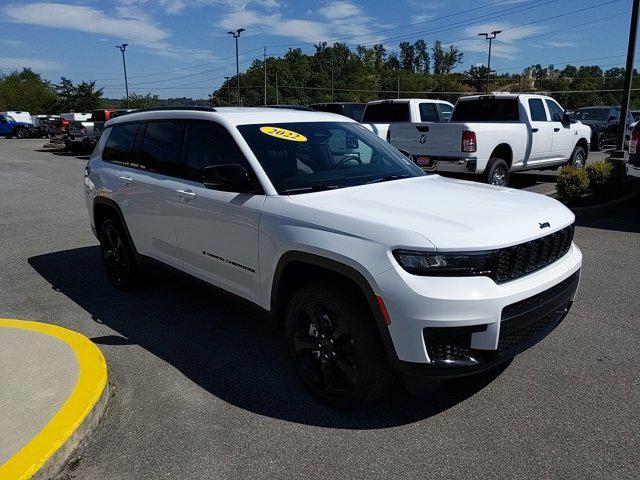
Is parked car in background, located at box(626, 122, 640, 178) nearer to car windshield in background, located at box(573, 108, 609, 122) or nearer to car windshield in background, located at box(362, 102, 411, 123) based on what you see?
car windshield in background, located at box(362, 102, 411, 123)

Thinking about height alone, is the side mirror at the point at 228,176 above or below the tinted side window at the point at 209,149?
below

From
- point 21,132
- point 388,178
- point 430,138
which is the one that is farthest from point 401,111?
point 21,132

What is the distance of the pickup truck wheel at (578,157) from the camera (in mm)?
13117

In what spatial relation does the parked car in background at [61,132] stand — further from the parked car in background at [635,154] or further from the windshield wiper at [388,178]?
the windshield wiper at [388,178]

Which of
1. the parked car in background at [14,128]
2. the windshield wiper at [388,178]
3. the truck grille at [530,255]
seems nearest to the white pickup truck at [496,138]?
the windshield wiper at [388,178]

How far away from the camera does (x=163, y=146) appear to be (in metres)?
4.83

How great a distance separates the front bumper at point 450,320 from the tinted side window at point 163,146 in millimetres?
2517

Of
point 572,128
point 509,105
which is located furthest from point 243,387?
point 572,128

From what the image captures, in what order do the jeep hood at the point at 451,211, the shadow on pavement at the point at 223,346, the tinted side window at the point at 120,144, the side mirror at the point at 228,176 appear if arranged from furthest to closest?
the tinted side window at the point at 120,144, the side mirror at the point at 228,176, the shadow on pavement at the point at 223,346, the jeep hood at the point at 451,211

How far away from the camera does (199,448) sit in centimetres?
304

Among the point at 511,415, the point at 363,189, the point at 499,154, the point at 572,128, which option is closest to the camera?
the point at 511,415

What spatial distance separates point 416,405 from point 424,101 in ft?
36.2

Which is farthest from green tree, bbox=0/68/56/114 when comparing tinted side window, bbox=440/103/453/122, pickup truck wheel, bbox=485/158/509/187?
pickup truck wheel, bbox=485/158/509/187

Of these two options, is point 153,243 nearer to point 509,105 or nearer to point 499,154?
point 499,154
